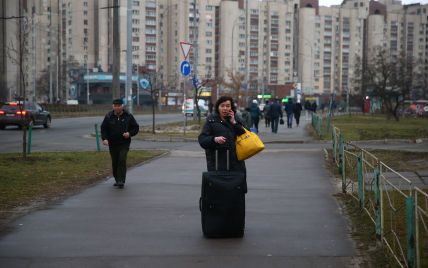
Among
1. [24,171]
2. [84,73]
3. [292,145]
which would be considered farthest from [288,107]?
[84,73]

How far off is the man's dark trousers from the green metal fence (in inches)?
161

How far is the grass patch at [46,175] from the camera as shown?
10.5m

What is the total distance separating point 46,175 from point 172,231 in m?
6.24

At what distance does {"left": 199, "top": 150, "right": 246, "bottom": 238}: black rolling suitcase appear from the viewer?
7.26 meters

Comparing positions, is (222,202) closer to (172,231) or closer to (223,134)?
(223,134)

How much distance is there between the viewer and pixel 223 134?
7.54 metres

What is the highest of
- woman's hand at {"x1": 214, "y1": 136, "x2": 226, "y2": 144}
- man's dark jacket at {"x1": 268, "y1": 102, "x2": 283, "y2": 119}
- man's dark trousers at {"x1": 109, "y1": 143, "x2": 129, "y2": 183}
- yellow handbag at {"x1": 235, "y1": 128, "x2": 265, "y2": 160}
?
woman's hand at {"x1": 214, "y1": 136, "x2": 226, "y2": 144}

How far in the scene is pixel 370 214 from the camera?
819cm

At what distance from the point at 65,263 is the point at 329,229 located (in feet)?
10.4

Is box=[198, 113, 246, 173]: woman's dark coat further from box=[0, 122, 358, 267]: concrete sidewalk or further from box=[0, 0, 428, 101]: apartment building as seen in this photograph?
box=[0, 0, 428, 101]: apartment building

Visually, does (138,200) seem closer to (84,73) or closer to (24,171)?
(24,171)

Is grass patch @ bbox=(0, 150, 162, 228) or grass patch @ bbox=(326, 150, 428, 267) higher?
grass patch @ bbox=(326, 150, 428, 267)

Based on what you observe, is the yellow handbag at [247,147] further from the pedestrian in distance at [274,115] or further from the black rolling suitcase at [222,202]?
the pedestrian in distance at [274,115]

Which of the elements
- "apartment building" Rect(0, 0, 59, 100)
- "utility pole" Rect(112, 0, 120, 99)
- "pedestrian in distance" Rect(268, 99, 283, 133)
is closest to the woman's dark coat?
"apartment building" Rect(0, 0, 59, 100)
